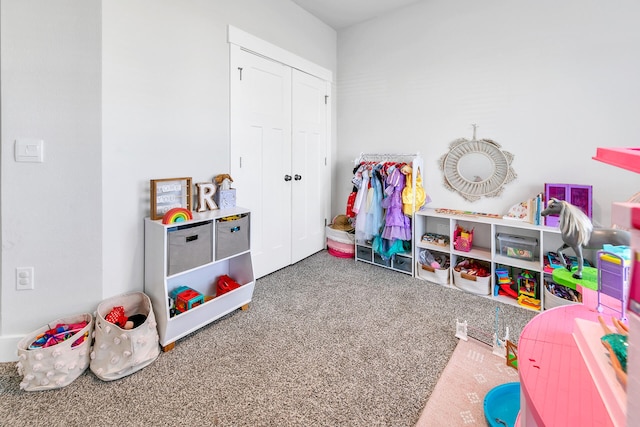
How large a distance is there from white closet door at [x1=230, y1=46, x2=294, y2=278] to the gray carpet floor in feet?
2.14

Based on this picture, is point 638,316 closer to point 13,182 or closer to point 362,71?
point 13,182

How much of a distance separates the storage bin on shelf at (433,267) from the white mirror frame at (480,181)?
2.17ft

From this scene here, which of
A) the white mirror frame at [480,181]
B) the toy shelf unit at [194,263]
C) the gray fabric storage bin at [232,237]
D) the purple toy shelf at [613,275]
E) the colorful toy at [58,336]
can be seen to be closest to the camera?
the purple toy shelf at [613,275]

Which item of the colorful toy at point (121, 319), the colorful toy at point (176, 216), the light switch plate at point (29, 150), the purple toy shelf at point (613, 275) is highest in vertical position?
the light switch plate at point (29, 150)

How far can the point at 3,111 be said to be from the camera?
1.64 meters

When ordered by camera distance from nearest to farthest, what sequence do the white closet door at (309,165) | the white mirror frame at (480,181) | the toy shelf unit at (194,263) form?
the toy shelf unit at (194,263), the white mirror frame at (480,181), the white closet door at (309,165)

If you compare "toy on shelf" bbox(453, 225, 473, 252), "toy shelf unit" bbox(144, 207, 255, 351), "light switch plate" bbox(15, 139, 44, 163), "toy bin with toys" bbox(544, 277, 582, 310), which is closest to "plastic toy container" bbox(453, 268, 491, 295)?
"toy on shelf" bbox(453, 225, 473, 252)

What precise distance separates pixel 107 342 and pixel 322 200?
8.42 feet

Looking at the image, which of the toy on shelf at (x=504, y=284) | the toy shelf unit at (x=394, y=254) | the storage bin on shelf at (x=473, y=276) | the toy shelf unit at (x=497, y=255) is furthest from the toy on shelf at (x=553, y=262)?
the toy shelf unit at (x=394, y=254)

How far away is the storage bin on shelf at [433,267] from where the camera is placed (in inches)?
113

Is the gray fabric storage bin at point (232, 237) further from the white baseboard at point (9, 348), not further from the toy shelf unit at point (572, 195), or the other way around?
the toy shelf unit at point (572, 195)

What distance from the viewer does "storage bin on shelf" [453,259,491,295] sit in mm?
2627

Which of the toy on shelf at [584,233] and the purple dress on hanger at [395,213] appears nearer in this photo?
Result: the toy on shelf at [584,233]

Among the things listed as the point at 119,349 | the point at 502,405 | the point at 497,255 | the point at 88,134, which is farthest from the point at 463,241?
the point at 88,134
